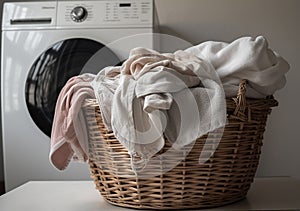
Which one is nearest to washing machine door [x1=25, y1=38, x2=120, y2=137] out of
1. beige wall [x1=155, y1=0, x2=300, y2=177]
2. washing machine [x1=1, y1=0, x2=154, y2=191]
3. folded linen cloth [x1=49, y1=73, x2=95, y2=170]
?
washing machine [x1=1, y1=0, x2=154, y2=191]

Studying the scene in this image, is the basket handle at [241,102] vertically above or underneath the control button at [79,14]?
underneath

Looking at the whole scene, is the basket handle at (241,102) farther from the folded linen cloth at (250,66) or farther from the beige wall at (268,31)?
the beige wall at (268,31)

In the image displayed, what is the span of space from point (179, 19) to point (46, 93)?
774 millimetres

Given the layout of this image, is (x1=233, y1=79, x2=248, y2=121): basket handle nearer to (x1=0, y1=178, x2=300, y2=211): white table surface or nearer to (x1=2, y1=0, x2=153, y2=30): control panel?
(x1=0, y1=178, x2=300, y2=211): white table surface

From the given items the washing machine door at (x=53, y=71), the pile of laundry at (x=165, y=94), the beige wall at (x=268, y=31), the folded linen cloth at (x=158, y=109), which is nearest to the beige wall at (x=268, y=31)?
the beige wall at (x=268, y=31)

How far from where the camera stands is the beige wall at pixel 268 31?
85.3 inches

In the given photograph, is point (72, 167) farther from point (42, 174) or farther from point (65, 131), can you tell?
point (65, 131)

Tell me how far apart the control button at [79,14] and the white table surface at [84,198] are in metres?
0.91

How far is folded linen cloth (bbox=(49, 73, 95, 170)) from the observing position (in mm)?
792

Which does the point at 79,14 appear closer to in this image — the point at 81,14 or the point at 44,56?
the point at 81,14

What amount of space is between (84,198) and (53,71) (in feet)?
3.18

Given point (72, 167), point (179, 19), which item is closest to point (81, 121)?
point (72, 167)

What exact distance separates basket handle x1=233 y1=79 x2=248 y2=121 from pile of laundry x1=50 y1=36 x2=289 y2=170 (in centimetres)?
2

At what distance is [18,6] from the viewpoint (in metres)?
1.84
